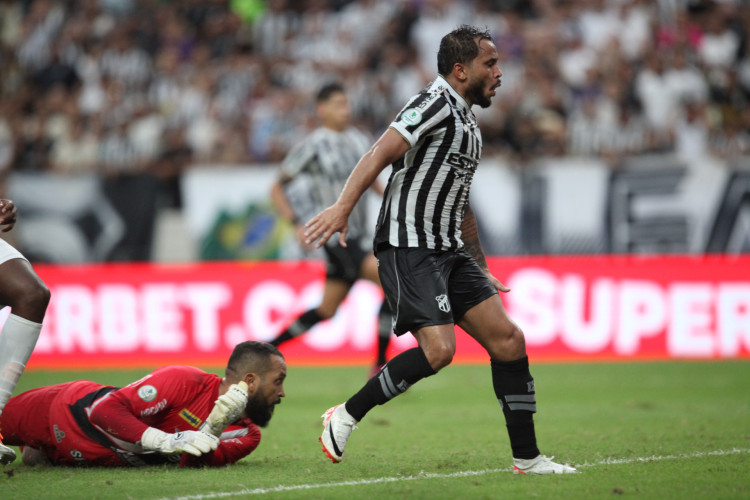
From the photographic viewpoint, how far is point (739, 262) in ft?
38.8

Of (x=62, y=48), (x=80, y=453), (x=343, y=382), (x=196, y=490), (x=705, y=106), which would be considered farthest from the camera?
(x=62, y=48)

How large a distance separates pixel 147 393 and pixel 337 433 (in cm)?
98

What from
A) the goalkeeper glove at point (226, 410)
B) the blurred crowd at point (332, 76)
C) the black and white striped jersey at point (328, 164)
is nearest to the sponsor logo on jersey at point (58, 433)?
the goalkeeper glove at point (226, 410)

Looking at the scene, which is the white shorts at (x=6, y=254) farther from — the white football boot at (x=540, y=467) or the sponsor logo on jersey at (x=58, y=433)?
the white football boot at (x=540, y=467)

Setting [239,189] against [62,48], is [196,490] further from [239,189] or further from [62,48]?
[62,48]

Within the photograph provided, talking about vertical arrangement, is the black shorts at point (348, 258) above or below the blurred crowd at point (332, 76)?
below

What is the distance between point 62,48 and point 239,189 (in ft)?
18.3

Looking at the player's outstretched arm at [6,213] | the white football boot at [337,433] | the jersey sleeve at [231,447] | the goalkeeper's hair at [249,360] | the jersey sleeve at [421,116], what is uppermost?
the jersey sleeve at [421,116]

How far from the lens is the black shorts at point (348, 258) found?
8.44m

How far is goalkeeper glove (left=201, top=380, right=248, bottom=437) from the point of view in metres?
4.77

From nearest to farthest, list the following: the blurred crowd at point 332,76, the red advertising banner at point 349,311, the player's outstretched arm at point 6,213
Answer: the player's outstretched arm at point 6,213
the red advertising banner at point 349,311
the blurred crowd at point 332,76

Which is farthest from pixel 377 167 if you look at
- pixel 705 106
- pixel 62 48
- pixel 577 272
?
pixel 62 48

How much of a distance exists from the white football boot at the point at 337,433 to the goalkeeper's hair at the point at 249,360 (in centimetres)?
44

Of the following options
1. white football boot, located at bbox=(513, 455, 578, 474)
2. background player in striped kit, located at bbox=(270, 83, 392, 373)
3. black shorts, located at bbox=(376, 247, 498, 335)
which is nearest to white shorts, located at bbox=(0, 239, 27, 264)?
black shorts, located at bbox=(376, 247, 498, 335)
